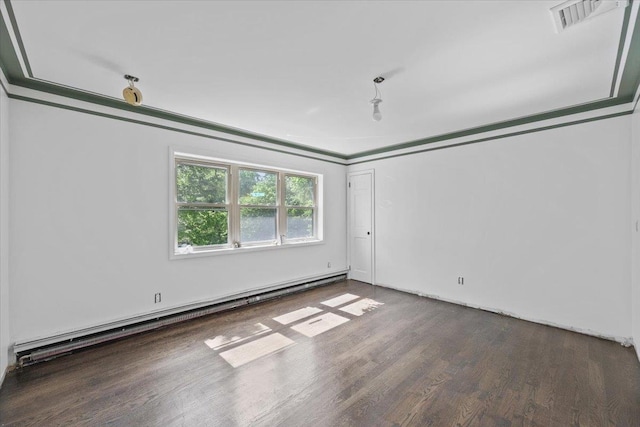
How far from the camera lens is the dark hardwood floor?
184cm

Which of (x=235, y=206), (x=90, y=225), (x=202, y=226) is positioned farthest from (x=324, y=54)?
(x=90, y=225)

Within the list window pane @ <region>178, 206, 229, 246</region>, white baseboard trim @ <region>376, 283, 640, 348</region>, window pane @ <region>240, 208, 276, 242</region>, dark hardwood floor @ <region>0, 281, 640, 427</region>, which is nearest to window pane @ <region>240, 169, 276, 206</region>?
window pane @ <region>240, 208, 276, 242</region>

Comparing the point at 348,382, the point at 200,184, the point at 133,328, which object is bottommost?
the point at 348,382

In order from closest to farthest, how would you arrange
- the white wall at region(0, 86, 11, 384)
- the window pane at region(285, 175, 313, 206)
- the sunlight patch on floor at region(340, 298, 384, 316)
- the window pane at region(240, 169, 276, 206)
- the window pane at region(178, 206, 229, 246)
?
1. the white wall at region(0, 86, 11, 384)
2. the window pane at region(178, 206, 229, 246)
3. the sunlight patch on floor at region(340, 298, 384, 316)
4. the window pane at region(240, 169, 276, 206)
5. the window pane at region(285, 175, 313, 206)

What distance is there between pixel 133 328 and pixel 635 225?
17.5ft

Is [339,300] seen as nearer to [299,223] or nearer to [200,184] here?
[299,223]

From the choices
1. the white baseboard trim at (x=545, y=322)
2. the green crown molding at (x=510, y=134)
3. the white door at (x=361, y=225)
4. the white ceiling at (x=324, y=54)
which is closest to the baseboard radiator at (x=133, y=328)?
the white door at (x=361, y=225)

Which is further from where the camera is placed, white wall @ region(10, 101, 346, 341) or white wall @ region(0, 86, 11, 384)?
white wall @ region(10, 101, 346, 341)

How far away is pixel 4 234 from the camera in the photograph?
228 cm

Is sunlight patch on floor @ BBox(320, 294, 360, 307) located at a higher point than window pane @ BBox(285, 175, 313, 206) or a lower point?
lower

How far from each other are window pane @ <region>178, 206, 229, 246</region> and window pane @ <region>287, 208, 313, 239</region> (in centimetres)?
120

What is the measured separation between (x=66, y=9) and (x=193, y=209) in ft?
7.77

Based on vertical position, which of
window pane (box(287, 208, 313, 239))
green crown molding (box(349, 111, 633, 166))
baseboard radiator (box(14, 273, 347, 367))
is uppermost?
green crown molding (box(349, 111, 633, 166))

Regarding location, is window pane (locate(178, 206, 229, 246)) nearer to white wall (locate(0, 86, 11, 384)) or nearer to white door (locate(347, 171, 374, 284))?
white wall (locate(0, 86, 11, 384))
